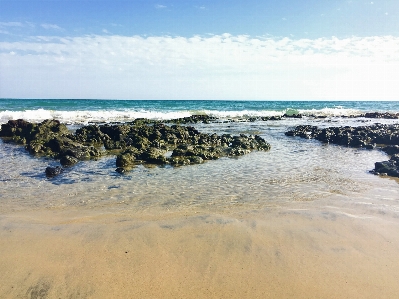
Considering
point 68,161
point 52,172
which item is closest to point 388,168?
point 52,172

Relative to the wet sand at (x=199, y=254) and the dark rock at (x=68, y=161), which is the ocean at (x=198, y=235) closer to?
the wet sand at (x=199, y=254)

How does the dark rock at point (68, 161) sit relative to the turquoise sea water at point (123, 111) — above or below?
below

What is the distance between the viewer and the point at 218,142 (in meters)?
13.7

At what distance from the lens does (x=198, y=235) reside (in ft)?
14.5

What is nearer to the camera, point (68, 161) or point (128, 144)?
point (68, 161)

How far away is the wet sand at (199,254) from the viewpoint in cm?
327

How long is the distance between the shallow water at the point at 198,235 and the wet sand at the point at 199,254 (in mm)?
15

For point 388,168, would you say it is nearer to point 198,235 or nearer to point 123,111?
point 198,235

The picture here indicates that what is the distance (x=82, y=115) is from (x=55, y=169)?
2879 cm

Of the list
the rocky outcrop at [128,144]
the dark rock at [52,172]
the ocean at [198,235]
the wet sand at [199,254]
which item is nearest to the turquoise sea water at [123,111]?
the rocky outcrop at [128,144]

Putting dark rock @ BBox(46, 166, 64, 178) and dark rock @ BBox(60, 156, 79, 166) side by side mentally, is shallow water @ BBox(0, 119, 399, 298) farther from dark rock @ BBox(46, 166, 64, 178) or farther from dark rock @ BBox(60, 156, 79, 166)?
dark rock @ BBox(60, 156, 79, 166)

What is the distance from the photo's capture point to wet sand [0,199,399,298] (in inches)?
129

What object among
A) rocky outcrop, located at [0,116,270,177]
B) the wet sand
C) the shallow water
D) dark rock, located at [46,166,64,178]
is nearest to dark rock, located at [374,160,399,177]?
the shallow water

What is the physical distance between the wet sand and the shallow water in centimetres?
1
